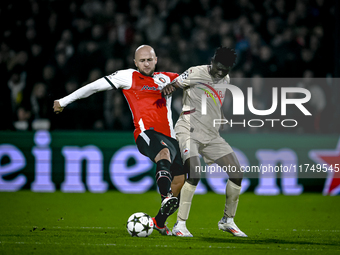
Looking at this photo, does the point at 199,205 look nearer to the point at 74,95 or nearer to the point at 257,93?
the point at 257,93

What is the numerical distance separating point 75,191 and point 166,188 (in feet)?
16.5

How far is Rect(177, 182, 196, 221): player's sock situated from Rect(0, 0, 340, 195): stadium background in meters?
3.72

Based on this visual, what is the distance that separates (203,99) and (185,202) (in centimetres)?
126

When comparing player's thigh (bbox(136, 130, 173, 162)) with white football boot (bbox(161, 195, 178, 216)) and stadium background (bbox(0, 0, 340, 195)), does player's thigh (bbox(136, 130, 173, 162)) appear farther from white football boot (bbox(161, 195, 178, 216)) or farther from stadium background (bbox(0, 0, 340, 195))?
stadium background (bbox(0, 0, 340, 195))

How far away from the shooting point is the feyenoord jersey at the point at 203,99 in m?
6.11

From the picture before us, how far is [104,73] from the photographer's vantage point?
1056 centimetres

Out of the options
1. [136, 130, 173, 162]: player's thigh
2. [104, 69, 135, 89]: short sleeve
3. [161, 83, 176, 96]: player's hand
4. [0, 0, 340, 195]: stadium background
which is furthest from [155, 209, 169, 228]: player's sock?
[0, 0, 340, 195]: stadium background

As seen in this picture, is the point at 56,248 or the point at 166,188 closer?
the point at 56,248

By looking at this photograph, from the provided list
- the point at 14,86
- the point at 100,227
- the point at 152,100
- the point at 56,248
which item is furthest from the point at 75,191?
the point at 56,248

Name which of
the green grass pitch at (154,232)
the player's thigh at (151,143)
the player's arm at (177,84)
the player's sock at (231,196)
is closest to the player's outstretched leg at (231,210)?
the player's sock at (231,196)

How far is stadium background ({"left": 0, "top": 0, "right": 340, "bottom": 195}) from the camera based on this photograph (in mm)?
10078

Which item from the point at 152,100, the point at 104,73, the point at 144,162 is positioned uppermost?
the point at 104,73

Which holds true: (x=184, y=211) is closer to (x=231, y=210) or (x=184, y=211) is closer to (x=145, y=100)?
(x=231, y=210)

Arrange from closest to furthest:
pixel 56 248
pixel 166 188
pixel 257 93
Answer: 1. pixel 56 248
2. pixel 166 188
3. pixel 257 93
